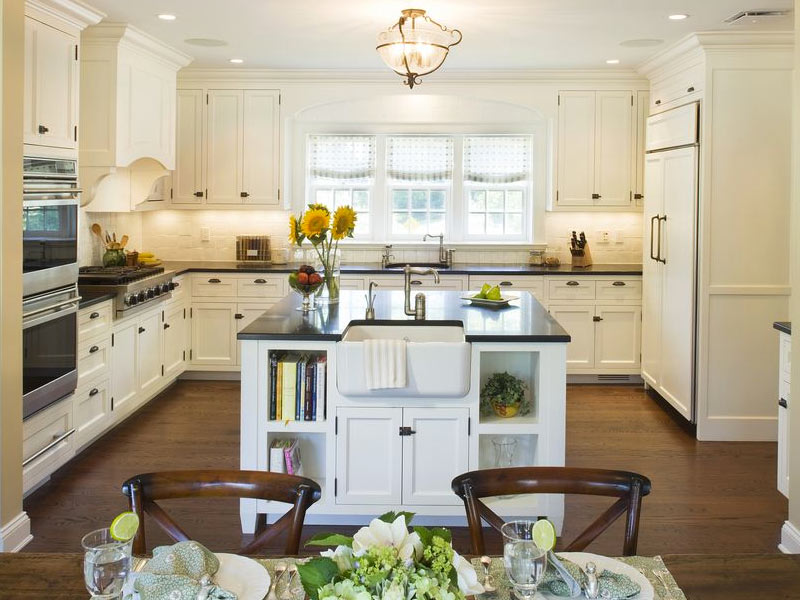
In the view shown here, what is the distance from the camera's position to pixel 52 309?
14.2 feet

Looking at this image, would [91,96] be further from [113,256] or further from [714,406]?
[714,406]

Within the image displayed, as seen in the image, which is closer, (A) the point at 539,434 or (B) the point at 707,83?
(A) the point at 539,434

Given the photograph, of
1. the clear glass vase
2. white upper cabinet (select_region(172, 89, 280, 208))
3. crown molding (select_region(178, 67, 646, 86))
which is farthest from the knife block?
the clear glass vase

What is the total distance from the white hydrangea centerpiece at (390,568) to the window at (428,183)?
6605 mm

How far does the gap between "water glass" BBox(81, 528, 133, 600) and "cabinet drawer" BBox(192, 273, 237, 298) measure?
5774 millimetres

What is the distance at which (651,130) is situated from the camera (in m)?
6.54

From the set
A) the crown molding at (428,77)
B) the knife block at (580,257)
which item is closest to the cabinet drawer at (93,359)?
the crown molding at (428,77)

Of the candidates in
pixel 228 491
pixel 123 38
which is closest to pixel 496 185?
pixel 123 38

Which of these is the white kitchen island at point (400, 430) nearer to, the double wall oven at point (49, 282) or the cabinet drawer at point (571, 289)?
the double wall oven at point (49, 282)

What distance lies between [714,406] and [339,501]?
285 cm

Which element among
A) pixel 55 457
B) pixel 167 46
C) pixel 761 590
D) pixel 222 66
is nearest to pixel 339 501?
pixel 55 457

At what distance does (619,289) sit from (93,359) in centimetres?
420

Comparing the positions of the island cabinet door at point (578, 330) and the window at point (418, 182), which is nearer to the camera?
the island cabinet door at point (578, 330)

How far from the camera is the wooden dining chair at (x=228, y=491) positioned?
2.05 metres
